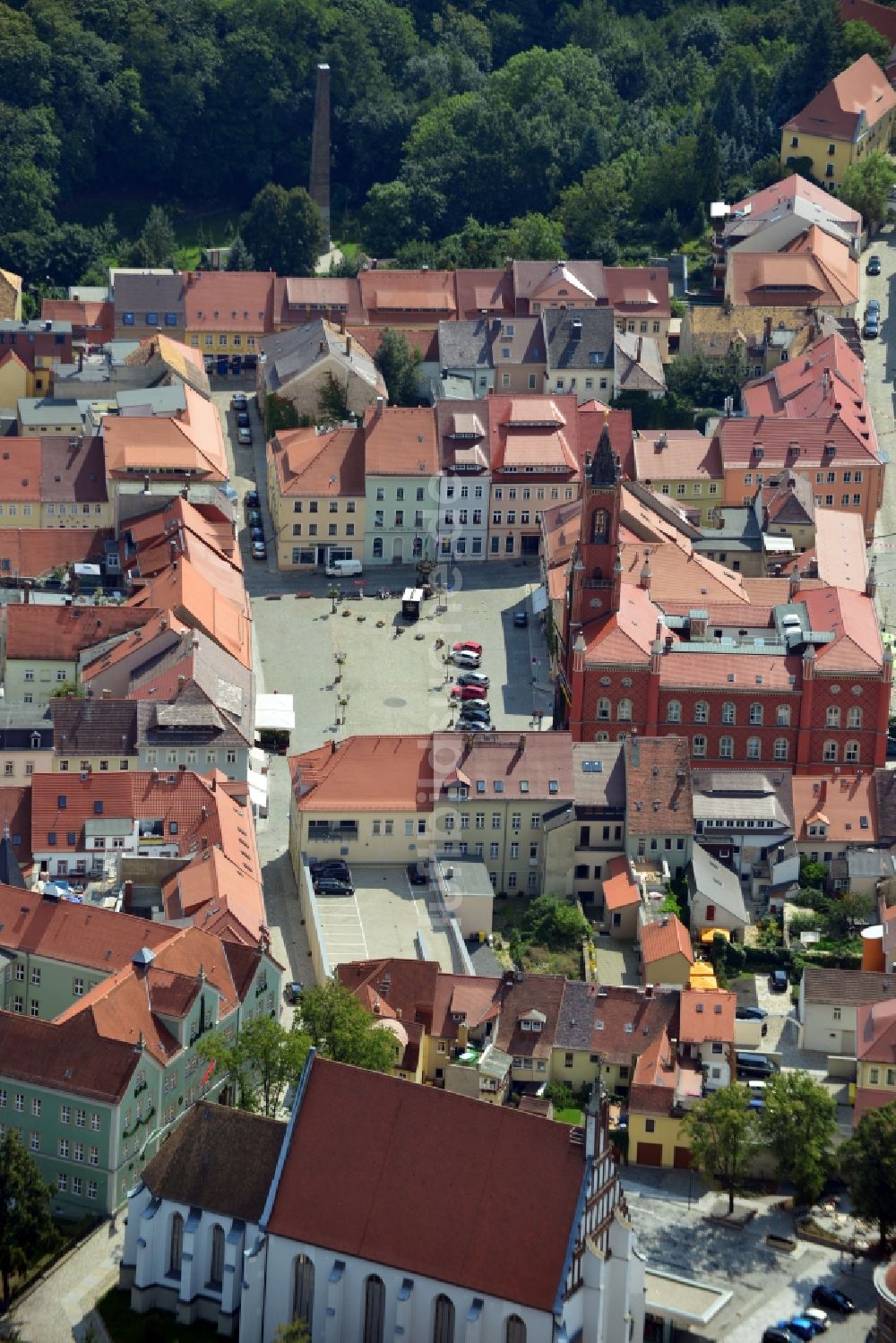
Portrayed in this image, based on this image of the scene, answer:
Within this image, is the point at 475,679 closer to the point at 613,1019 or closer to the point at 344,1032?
the point at 613,1019

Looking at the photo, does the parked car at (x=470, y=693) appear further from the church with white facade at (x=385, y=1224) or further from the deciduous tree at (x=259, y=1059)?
the church with white facade at (x=385, y=1224)

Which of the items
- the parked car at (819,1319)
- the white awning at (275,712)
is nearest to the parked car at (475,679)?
the white awning at (275,712)

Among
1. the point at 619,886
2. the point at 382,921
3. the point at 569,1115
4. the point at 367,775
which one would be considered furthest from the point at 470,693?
the point at 569,1115

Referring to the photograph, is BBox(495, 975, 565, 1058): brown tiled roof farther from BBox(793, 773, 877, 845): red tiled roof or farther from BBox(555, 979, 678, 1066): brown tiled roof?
BBox(793, 773, 877, 845): red tiled roof

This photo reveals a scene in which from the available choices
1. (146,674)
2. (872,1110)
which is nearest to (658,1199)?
(872,1110)

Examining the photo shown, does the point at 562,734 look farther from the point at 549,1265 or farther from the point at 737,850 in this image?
the point at 549,1265
